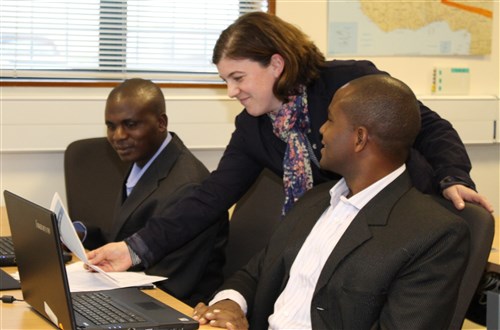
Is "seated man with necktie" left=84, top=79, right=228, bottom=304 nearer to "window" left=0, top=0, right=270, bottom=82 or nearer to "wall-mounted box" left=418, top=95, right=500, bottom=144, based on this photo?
"window" left=0, top=0, right=270, bottom=82

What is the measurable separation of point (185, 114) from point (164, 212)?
Answer: 5.45 feet

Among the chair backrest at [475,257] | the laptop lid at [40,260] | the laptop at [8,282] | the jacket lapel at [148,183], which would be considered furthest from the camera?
the jacket lapel at [148,183]

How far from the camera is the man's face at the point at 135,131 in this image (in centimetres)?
329

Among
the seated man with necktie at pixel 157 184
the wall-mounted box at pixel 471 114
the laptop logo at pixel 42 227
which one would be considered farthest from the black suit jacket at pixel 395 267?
the wall-mounted box at pixel 471 114

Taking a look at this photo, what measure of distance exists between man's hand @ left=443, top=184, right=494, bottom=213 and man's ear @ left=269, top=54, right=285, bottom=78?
71 cm

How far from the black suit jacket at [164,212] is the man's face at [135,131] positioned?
0.10 m

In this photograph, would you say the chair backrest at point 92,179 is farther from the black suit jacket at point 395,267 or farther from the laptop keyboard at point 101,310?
the black suit jacket at point 395,267

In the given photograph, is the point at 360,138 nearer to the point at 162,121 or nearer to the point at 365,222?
the point at 365,222

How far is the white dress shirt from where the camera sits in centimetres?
224

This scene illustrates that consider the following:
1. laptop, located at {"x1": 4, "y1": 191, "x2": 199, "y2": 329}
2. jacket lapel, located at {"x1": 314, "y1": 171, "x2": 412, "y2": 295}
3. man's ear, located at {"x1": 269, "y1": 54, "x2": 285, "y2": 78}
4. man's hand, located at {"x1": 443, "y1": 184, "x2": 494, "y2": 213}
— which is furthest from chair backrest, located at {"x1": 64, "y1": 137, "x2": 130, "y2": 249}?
man's hand, located at {"x1": 443, "y1": 184, "x2": 494, "y2": 213}

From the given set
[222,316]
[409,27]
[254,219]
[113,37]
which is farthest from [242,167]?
[409,27]

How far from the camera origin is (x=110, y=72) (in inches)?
178

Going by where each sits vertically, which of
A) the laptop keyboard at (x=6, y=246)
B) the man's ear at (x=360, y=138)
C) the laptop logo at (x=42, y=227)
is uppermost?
the man's ear at (x=360, y=138)

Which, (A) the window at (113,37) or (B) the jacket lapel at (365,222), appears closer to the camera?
(B) the jacket lapel at (365,222)
